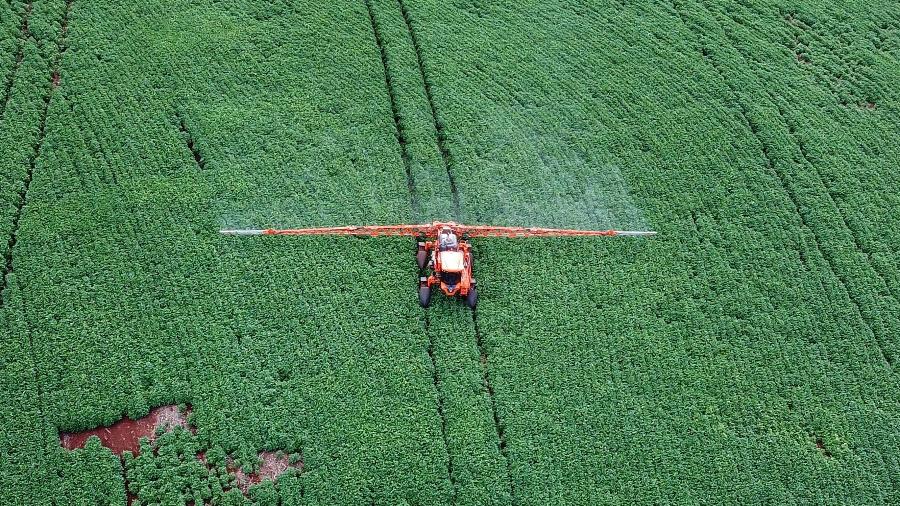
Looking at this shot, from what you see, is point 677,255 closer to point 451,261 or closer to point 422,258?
point 451,261

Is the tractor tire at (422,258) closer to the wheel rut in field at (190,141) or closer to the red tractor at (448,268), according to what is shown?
the red tractor at (448,268)

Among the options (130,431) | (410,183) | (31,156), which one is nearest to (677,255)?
(410,183)

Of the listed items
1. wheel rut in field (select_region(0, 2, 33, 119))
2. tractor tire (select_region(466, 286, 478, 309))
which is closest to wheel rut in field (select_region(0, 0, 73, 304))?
wheel rut in field (select_region(0, 2, 33, 119))

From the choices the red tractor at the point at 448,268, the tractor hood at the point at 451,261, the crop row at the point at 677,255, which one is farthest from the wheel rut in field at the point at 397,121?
the tractor hood at the point at 451,261

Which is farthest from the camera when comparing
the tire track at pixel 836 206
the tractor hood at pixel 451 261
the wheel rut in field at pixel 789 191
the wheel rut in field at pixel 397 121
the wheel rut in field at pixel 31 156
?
the wheel rut in field at pixel 397 121

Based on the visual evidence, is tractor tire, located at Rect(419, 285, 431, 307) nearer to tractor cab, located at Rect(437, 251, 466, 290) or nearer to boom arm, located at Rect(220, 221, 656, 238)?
Result: tractor cab, located at Rect(437, 251, 466, 290)

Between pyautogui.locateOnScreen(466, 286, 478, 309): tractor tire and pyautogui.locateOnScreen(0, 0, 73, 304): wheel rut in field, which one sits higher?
pyautogui.locateOnScreen(0, 0, 73, 304): wheel rut in field

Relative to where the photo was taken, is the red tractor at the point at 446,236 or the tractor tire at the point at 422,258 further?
the tractor tire at the point at 422,258
